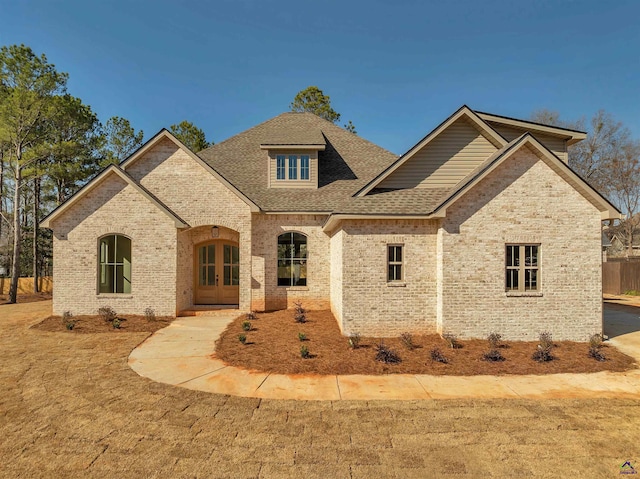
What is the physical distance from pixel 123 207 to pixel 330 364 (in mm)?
10043

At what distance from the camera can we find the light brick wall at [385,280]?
→ 10023 millimetres

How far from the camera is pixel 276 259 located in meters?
14.4

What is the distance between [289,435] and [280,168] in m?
12.8

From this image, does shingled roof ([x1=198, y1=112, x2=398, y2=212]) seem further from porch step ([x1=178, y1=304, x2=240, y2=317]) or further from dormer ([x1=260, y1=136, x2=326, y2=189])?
porch step ([x1=178, y1=304, x2=240, y2=317])

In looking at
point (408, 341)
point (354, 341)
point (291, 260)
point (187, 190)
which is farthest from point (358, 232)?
point (187, 190)

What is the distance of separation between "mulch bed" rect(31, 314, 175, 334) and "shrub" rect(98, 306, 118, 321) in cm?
13

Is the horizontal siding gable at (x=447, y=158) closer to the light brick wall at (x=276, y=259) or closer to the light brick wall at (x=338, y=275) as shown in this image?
the light brick wall at (x=338, y=275)

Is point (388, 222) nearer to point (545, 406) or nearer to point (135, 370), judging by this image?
point (545, 406)

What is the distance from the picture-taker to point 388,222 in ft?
33.2

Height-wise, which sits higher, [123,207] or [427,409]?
[123,207]

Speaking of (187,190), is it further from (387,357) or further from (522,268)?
(522,268)

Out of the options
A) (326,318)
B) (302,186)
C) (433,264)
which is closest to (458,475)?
(433,264)

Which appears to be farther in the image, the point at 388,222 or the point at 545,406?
the point at 388,222

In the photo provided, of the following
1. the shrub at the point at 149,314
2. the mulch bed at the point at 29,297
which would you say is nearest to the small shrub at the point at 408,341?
the shrub at the point at 149,314
